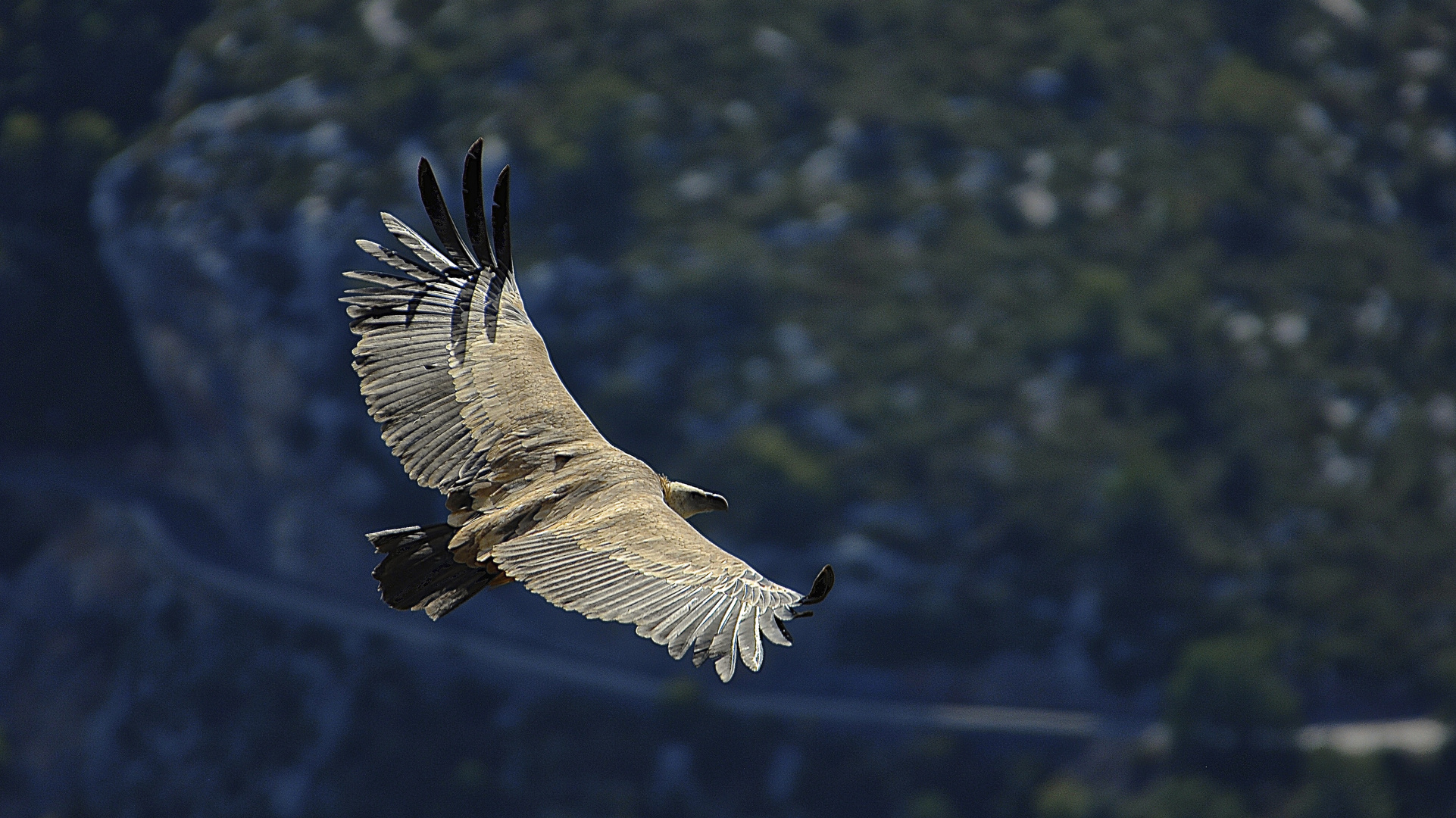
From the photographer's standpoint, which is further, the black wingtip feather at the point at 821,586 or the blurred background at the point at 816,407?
the blurred background at the point at 816,407

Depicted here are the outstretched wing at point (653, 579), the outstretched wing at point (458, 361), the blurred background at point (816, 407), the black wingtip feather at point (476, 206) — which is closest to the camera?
the outstretched wing at point (653, 579)

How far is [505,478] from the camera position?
576 inches

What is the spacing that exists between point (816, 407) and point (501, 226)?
53178mm

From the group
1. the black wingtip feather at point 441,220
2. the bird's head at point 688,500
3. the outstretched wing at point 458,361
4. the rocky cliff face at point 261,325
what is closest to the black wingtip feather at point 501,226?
the outstretched wing at point 458,361

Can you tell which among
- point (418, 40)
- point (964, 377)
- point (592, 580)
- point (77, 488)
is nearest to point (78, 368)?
point (77, 488)

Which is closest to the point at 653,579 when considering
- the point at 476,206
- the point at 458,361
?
the point at 458,361

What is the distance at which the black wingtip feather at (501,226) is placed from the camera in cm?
1512

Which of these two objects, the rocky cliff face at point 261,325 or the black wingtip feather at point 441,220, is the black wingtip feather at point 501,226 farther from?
the rocky cliff face at point 261,325

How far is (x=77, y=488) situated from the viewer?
7156 cm

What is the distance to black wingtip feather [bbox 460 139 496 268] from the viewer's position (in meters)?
14.7

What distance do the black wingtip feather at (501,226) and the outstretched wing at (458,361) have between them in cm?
2

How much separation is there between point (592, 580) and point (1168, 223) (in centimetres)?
6436

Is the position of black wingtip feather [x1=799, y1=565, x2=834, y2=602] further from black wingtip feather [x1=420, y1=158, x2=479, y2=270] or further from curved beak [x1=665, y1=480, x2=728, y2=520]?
black wingtip feather [x1=420, y1=158, x2=479, y2=270]

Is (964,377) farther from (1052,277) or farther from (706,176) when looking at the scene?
(706,176)
